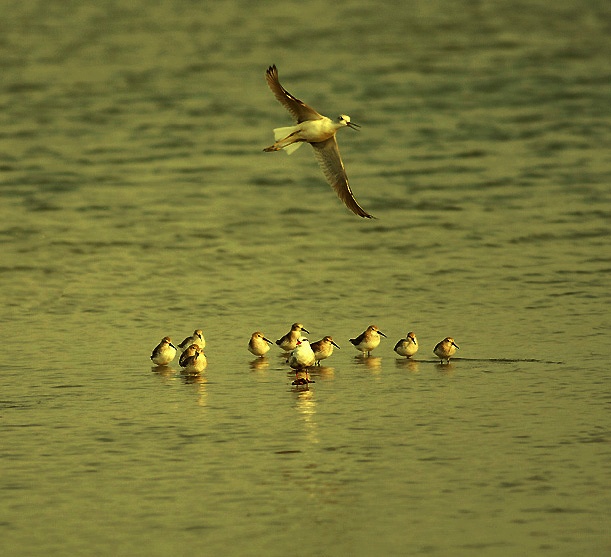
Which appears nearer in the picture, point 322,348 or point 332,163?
point 332,163

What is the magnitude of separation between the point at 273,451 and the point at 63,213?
748 inches

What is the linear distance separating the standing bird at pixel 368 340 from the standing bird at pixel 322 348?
0.56 meters

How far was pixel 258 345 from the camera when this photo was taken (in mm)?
21797

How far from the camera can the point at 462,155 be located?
39.7 meters

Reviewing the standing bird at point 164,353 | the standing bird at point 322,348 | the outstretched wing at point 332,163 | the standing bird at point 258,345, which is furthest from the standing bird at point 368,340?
the standing bird at point 164,353

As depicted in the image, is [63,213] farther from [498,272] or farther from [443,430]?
[443,430]

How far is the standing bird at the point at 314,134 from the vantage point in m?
19.4

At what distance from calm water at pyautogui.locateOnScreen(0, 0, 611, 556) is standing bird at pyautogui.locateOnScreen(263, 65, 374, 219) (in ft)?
9.31

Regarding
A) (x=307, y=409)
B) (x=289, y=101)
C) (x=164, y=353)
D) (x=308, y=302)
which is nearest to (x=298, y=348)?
(x=307, y=409)

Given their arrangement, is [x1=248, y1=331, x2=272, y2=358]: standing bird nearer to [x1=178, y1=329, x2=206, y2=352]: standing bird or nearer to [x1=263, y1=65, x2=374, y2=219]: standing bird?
[x1=178, y1=329, x2=206, y2=352]: standing bird

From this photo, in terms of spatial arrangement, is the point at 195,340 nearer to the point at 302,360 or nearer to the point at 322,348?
the point at 322,348

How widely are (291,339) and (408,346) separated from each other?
6.89ft

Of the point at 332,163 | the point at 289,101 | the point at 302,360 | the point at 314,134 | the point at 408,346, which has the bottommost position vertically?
the point at 302,360

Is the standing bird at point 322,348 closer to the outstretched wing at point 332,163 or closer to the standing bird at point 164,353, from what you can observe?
the standing bird at point 164,353
